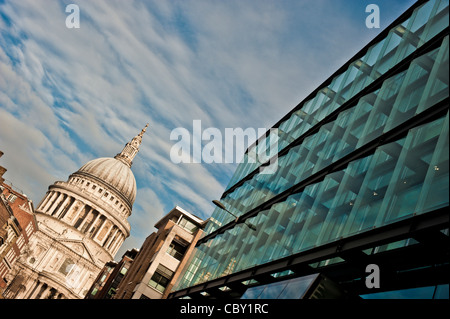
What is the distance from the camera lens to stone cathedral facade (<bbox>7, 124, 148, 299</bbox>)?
12025 centimetres

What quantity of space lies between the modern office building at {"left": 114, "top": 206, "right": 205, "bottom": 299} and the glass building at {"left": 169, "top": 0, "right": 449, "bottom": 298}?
18.7 m

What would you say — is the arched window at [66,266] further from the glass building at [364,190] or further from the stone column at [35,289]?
the glass building at [364,190]

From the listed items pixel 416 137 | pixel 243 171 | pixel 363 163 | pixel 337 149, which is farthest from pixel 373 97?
pixel 243 171

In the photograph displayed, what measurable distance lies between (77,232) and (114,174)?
118ft

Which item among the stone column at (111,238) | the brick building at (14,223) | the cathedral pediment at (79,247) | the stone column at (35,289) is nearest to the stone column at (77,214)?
the cathedral pediment at (79,247)

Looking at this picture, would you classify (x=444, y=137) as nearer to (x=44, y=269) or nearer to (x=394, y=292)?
(x=394, y=292)

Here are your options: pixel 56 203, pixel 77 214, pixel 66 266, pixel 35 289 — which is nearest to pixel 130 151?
pixel 56 203

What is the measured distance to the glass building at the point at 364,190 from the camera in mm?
12164

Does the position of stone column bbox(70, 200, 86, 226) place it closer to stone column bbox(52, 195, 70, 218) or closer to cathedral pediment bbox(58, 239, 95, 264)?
stone column bbox(52, 195, 70, 218)

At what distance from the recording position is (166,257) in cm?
4956

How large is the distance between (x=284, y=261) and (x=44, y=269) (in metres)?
121

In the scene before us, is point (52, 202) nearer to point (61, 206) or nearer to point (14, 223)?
point (61, 206)

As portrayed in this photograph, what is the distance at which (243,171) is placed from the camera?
39.8 m

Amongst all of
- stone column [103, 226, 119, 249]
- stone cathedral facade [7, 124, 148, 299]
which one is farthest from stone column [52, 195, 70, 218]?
stone column [103, 226, 119, 249]
